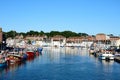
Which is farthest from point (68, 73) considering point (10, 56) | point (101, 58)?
point (101, 58)

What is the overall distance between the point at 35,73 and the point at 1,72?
5.05m

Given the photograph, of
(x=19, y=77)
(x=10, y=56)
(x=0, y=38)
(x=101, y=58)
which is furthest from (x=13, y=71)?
(x=0, y=38)

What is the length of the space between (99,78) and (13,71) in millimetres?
13738

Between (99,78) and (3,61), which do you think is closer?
(99,78)

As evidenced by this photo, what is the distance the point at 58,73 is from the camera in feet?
173

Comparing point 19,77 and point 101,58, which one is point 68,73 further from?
point 101,58

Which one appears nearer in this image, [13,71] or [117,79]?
[117,79]

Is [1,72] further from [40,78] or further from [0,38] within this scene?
[0,38]

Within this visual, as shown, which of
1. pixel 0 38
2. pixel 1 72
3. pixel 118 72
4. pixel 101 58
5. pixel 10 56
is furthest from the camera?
pixel 0 38

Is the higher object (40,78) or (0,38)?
(0,38)

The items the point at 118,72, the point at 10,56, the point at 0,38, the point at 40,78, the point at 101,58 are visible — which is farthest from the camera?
the point at 0,38

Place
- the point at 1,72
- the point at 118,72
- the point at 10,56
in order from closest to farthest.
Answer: the point at 1,72, the point at 118,72, the point at 10,56

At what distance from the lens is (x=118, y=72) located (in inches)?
2164

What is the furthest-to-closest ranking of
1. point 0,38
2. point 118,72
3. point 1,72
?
point 0,38, point 118,72, point 1,72
